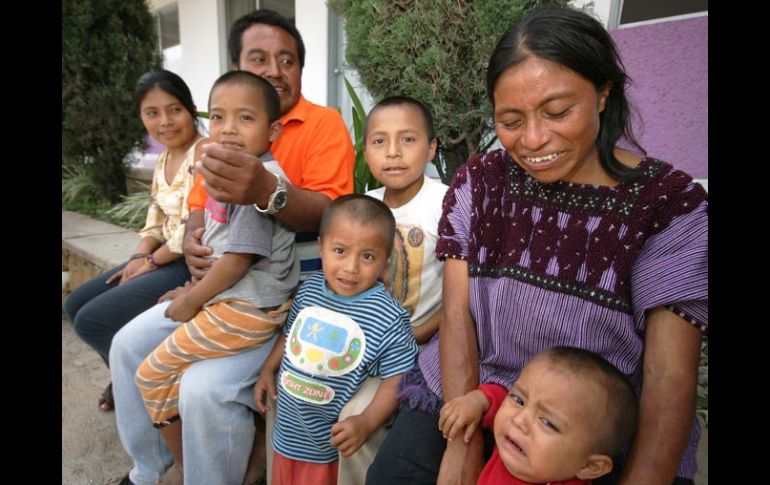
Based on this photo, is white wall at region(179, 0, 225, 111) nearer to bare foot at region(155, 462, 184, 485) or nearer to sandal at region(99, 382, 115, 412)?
sandal at region(99, 382, 115, 412)

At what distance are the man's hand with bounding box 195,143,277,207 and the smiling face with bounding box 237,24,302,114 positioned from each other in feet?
2.27

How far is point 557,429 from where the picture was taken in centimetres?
105

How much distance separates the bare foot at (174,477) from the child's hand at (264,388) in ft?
1.60

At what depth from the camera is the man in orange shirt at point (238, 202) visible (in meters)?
1.57

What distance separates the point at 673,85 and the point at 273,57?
9.19 feet

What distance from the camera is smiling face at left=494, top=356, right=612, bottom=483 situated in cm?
104

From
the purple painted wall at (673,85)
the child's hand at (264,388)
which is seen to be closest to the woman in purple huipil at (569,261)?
the child's hand at (264,388)

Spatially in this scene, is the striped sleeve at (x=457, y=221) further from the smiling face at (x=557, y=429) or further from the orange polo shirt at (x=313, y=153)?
the orange polo shirt at (x=313, y=153)

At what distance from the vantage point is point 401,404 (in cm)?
149

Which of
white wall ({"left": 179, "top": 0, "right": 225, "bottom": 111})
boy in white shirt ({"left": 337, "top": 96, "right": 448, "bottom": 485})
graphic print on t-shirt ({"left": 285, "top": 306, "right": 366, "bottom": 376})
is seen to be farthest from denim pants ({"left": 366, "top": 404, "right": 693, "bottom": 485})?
white wall ({"left": 179, "top": 0, "right": 225, "bottom": 111})

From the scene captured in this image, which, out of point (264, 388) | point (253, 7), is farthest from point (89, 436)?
point (253, 7)

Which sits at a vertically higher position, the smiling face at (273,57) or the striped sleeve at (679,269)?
the smiling face at (273,57)
